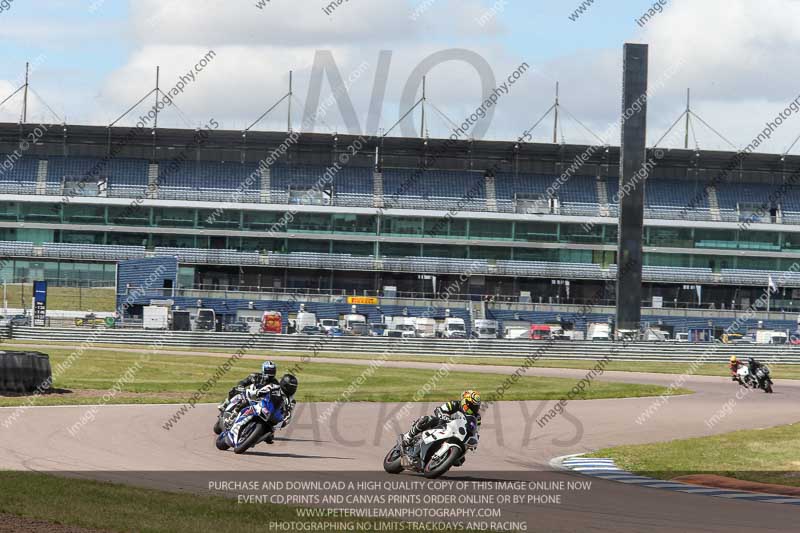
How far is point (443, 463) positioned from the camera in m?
18.4

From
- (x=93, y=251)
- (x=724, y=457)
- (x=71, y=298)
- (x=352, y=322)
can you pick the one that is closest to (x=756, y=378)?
(x=724, y=457)

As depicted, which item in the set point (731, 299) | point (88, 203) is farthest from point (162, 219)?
point (731, 299)

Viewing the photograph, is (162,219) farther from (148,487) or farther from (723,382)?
(148,487)

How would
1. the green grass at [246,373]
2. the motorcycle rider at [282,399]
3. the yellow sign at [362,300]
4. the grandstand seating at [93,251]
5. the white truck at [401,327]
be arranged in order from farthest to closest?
1. the grandstand seating at [93,251]
2. the yellow sign at [362,300]
3. the white truck at [401,327]
4. the green grass at [246,373]
5. the motorcycle rider at [282,399]

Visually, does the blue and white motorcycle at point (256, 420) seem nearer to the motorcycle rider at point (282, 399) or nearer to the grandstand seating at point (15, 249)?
the motorcycle rider at point (282, 399)

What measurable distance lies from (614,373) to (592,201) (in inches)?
1686

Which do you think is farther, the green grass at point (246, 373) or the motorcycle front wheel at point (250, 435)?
the green grass at point (246, 373)

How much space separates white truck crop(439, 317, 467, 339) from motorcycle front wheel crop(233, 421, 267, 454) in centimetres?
5545

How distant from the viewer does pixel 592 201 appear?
96.2 meters

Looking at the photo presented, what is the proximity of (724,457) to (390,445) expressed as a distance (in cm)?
684

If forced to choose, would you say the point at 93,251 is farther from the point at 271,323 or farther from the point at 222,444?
the point at 222,444

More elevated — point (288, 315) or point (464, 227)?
point (464, 227)

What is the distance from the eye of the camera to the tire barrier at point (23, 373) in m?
31.8

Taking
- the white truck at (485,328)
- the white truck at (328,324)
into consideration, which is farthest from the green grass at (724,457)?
the white truck at (328,324)
